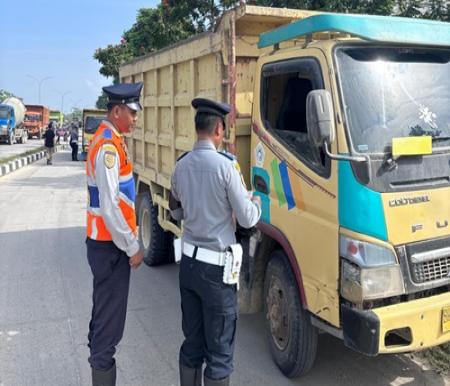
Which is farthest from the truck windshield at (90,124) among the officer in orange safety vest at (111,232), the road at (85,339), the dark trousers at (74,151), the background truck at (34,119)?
the background truck at (34,119)

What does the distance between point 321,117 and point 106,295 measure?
1.65m

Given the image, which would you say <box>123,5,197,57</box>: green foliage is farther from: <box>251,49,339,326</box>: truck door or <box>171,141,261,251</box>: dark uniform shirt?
<box>171,141,261,251</box>: dark uniform shirt

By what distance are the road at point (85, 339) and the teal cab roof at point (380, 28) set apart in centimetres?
234

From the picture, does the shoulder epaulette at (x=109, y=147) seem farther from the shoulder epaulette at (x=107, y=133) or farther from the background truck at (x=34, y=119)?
the background truck at (x=34, y=119)

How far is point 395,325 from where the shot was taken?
8.92 ft

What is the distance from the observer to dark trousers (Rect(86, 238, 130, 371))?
299 cm

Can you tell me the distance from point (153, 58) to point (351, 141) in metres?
3.73

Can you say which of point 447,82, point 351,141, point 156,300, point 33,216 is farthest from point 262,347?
point 33,216

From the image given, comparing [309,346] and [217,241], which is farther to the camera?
[309,346]

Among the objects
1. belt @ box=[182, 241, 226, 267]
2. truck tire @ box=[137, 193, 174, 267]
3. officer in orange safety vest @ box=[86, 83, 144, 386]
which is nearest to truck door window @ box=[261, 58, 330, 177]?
belt @ box=[182, 241, 226, 267]

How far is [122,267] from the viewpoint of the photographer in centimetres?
304

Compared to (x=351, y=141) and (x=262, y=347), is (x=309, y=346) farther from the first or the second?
(x=351, y=141)

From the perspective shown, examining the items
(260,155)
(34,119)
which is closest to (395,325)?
(260,155)

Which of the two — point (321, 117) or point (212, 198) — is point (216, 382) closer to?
point (212, 198)
